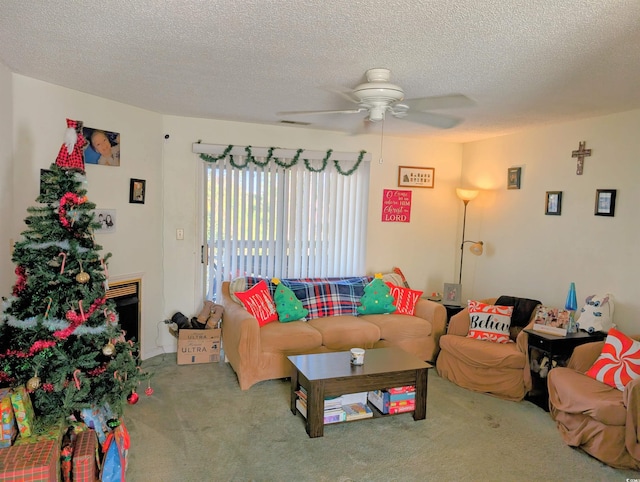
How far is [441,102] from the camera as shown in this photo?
131 inches

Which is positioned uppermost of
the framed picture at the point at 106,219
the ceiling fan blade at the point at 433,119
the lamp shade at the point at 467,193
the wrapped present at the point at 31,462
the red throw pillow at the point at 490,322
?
the ceiling fan blade at the point at 433,119

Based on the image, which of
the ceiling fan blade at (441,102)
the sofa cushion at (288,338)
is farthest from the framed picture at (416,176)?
the sofa cushion at (288,338)

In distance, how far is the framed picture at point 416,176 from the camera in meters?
5.09

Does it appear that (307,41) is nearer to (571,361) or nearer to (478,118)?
(478,118)

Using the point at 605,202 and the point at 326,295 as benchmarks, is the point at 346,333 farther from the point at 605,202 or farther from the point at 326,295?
the point at 605,202

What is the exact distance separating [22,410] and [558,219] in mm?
4197

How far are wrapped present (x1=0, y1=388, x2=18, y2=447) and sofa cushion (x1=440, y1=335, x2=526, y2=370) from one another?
315 cm

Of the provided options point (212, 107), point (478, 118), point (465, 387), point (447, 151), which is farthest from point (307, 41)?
point (447, 151)

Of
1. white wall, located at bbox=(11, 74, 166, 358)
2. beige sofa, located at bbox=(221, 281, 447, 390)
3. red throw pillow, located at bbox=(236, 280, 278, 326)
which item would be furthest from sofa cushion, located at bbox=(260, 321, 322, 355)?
white wall, located at bbox=(11, 74, 166, 358)

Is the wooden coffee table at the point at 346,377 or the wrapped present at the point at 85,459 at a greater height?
the wooden coffee table at the point at 346,377

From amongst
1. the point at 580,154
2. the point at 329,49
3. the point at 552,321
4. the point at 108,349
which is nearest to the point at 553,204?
the point at 580,154

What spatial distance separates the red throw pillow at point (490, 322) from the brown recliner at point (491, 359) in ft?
0.21

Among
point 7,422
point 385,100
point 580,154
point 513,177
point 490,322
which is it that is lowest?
point 7,422

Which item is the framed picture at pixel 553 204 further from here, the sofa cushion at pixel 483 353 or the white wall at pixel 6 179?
the white wall at pixel 6 179
